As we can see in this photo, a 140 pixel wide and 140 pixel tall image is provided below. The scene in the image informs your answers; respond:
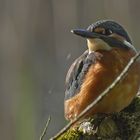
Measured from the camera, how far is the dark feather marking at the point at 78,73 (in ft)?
13.3

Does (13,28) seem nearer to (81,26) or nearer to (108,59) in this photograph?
(81,26)

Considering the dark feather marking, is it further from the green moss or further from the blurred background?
the blurred background

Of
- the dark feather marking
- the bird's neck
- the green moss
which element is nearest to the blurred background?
the dark feather marking

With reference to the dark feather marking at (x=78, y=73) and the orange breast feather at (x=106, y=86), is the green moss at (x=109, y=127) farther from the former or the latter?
the dark feather marking at (x=78, y=73)

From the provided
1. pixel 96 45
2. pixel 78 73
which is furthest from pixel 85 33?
pixel 78 73

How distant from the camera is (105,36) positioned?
13.4 feet

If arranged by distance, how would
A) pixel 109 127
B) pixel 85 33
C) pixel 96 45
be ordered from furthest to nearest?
1. pixel 96 45
2. pixel 85 33
3. pixel 109 127

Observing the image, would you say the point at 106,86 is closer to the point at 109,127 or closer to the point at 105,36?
the point at 105,36

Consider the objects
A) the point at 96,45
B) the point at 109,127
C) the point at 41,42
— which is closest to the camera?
the point at 109,127

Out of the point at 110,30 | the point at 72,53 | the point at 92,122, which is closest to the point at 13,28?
the point at 72,53

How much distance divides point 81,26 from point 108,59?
13.0 ft

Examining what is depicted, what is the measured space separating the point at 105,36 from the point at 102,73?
263 millimetres

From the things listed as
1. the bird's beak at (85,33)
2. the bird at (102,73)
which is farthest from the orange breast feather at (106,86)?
the bird's beak at (85,33)

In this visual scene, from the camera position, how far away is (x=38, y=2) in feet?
25.7
